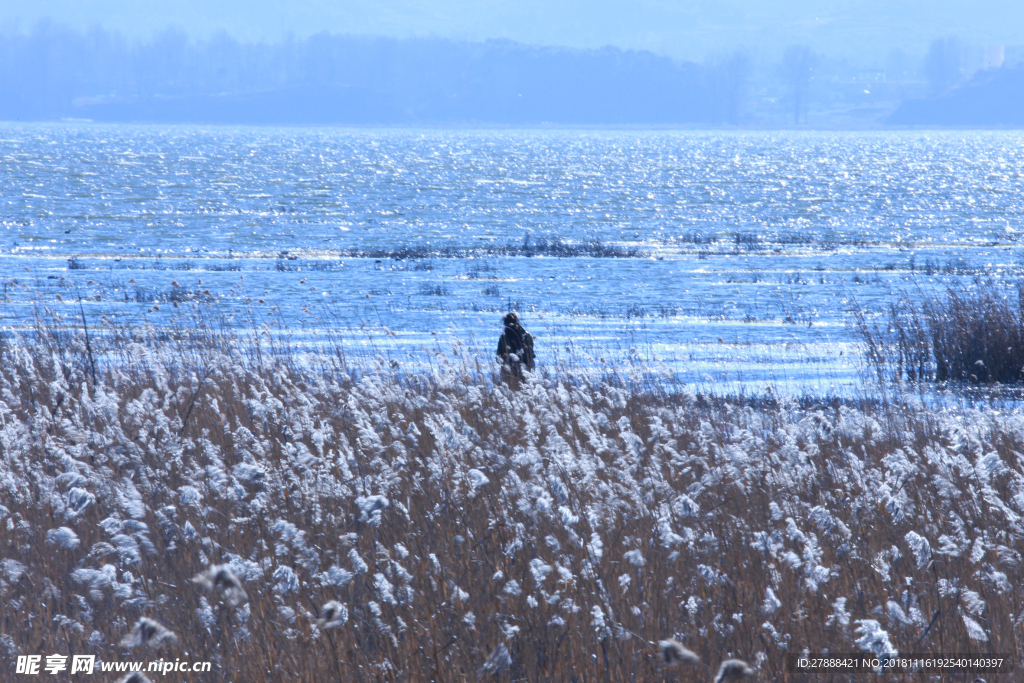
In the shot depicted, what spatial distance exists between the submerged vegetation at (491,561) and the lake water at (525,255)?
7.99m

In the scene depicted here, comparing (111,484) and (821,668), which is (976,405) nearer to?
(821,668)

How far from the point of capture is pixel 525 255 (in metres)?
39.7

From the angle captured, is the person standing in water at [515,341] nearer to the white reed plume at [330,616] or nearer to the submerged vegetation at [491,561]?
the submerged vegetation at [491,561]

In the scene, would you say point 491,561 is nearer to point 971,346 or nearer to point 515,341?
point 515,341

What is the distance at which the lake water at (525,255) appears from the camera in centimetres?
2184

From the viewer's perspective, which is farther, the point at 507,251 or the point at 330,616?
the point at 507,251

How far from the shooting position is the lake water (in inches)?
860

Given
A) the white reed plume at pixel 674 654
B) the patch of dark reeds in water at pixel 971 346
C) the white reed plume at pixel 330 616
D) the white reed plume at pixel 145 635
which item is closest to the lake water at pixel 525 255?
the patch of dark reeds in water at pixel 971 346

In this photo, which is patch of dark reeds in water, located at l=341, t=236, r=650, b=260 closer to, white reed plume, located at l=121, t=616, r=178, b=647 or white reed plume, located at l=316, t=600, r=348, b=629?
white reed plume, located at l=316, t=600, r=348, b=629

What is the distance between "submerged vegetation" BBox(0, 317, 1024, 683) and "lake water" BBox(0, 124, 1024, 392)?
799cm

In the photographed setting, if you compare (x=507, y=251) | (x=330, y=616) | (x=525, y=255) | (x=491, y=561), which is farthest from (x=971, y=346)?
(x=507, y=251)

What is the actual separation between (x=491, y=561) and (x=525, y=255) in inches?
1380

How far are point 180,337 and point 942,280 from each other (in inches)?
1040

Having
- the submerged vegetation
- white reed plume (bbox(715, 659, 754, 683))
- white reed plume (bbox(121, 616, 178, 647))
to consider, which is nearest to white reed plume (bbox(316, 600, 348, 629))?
the submerged vegetation
